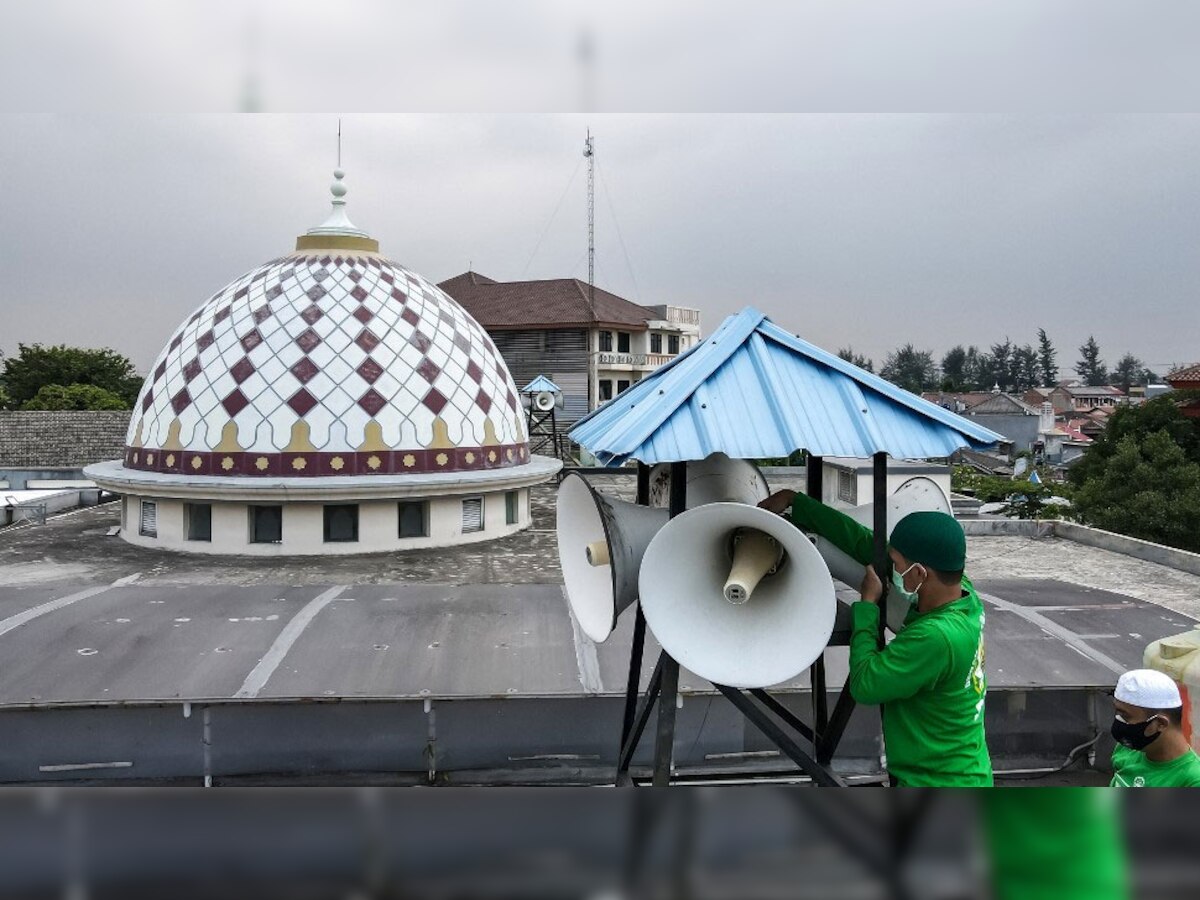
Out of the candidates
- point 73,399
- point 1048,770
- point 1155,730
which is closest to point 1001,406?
point 1048,770

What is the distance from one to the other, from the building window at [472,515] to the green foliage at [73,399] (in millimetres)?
30150

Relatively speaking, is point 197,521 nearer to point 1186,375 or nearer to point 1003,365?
point 1186,375

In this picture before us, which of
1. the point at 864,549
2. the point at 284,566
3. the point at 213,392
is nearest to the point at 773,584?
the point at 864,549

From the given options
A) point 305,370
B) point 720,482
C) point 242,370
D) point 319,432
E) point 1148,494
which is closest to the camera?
point 720,482

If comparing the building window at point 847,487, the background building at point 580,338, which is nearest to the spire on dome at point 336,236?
the building window at point 847,487

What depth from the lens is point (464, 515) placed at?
1212cm

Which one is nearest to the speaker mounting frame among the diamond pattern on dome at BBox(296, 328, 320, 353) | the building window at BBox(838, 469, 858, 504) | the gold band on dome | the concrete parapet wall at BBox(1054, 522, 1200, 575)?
the concrete parapet wall at BBox(1054, 522, 1200, 575)

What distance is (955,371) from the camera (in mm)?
55250

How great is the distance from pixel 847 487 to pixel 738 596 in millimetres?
13114

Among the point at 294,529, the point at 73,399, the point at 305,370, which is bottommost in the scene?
the point at 294,529

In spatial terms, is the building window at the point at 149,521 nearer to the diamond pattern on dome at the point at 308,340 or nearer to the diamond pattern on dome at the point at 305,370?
the diamond pattern on dome at the point at 305,370

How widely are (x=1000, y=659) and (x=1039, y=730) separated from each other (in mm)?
503

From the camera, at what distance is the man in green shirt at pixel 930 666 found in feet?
7.21

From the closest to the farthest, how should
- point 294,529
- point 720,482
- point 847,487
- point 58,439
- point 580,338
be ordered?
1. point 720,482
2. point 294,529
3. point 847,487
4. point 58,439
5. point 580,338
